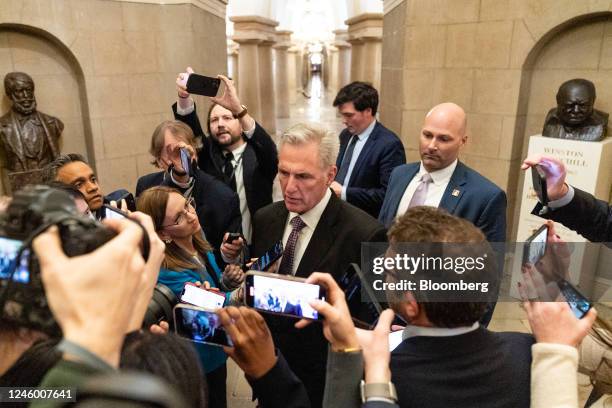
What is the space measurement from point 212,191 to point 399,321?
1.44 meters

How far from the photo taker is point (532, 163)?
2.09 metres

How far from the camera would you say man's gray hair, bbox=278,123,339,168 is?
6.51 feet

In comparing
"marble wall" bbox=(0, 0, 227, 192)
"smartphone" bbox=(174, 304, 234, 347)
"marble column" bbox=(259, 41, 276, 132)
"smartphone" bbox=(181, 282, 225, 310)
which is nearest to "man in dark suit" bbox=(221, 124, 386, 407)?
"smartphone" bbox=(181, 282, 225, 310)

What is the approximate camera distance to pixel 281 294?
4.15 feet

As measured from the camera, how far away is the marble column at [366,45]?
1212 centimetres

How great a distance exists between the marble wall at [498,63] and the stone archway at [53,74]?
409cm

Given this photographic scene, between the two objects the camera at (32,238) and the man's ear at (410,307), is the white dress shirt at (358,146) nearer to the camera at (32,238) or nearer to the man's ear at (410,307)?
the man's ear at (410,307)

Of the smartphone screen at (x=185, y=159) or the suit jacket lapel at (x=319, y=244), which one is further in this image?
the smartphone screen at (x=185, y=159)

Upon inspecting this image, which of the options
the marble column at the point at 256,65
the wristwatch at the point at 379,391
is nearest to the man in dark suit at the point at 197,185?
the wristwatch at the point at 379,391

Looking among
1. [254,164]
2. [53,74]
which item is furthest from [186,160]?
[53,74]

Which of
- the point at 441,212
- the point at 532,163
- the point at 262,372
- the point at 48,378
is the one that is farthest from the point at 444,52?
the point at 48,378

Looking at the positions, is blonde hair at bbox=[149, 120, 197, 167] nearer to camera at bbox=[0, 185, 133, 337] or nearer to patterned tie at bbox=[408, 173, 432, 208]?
patterned tie at bbox=[408, 173, 432, 208]

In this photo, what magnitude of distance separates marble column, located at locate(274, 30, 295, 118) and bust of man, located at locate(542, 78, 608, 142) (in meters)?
12.9

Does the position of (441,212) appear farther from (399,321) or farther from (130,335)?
(399,321)
